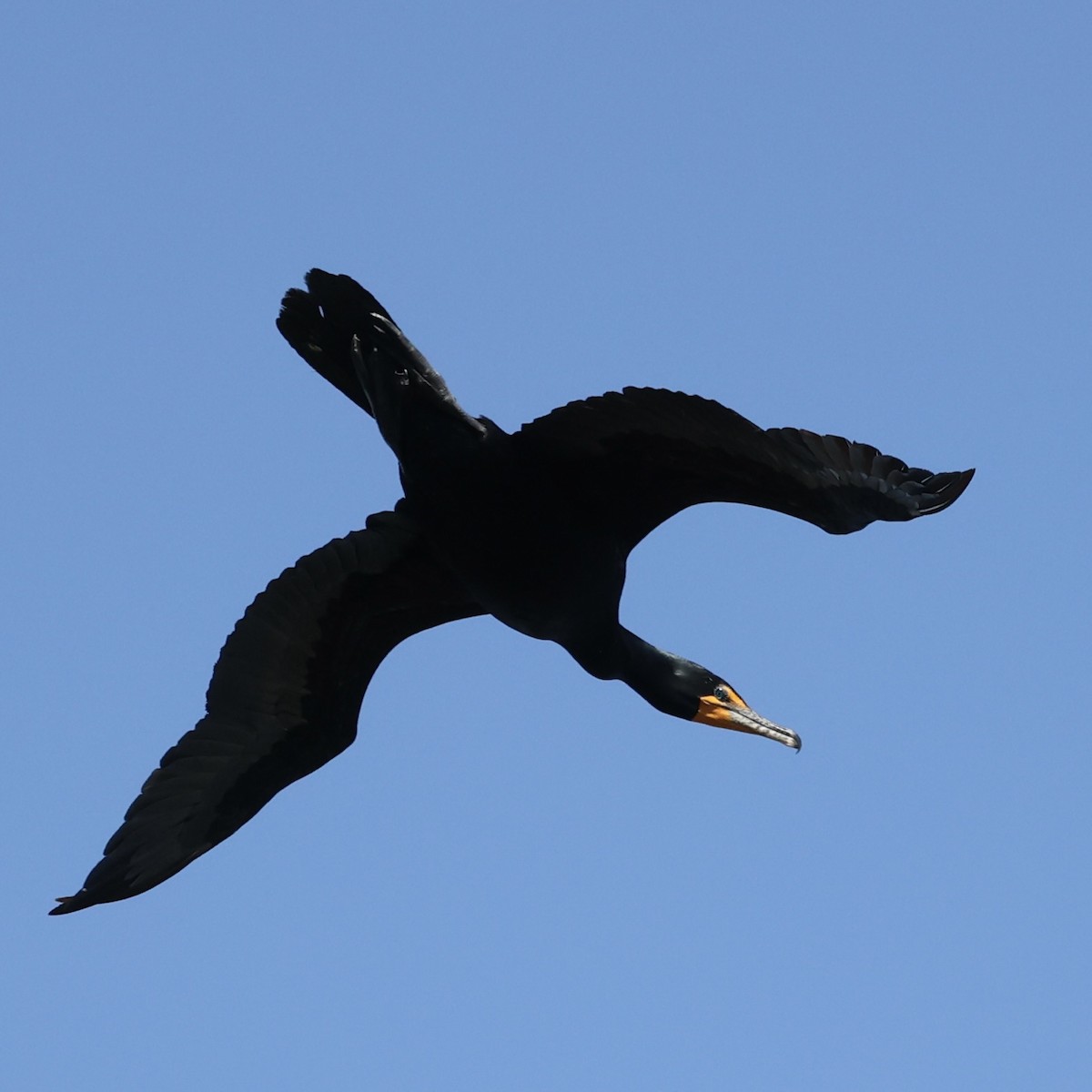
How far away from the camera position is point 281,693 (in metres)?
10.5

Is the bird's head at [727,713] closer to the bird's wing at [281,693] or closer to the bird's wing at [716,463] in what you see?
the bird's wing at [716,463]

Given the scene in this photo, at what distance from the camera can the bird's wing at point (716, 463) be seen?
8.84 metres

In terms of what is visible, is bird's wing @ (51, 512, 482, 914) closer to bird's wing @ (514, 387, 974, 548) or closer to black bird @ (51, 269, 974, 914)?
black bird @ (51, 269, 974, 914)

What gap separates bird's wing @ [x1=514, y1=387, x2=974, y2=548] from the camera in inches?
348

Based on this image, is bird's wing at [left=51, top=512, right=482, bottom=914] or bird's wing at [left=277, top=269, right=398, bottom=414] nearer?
bird's wing at [left=277, top=269, right=398, bottom=414]

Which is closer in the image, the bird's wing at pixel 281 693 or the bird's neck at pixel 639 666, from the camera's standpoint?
the bird's neck at pixel 639 666

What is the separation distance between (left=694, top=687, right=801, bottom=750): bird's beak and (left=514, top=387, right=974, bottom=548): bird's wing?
102 cm

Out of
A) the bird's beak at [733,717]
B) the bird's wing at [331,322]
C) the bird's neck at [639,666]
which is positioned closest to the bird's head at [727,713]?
the bird's beak at [733,717]

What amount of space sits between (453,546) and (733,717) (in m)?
1.51

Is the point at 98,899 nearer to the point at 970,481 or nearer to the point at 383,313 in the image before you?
the point at 383,313

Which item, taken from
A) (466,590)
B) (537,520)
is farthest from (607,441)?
(466,590)

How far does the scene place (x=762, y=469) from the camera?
902 centimetres

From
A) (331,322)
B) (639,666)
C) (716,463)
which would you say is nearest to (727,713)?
(639,666)

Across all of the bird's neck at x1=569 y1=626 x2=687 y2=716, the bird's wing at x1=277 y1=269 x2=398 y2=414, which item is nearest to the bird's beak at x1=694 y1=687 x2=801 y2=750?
the bird's neck at x1=569 y1=626 x2=687 y2=716
